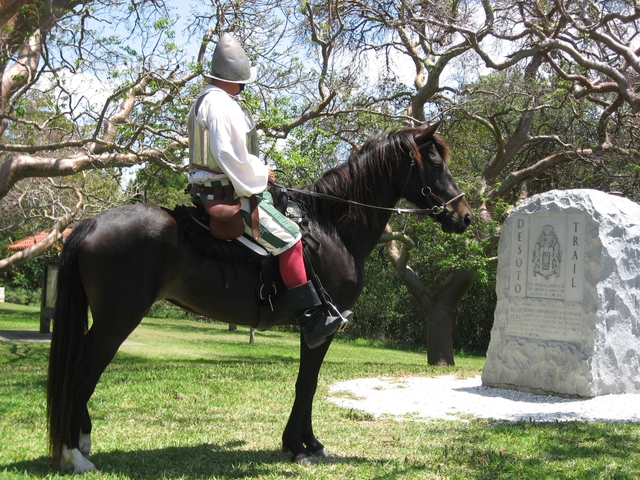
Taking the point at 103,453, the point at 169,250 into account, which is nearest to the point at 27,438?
the point at 103,453

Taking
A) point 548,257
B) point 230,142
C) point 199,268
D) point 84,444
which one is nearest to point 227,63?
point 230,142

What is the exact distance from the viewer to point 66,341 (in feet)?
14.6

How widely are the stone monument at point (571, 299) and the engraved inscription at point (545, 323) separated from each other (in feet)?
0.04

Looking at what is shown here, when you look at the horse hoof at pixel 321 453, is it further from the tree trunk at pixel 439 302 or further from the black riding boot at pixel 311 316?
the tree trunk at pixel 439 302

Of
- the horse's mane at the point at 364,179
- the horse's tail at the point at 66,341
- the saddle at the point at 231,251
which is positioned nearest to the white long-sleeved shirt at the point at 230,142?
the saddle at the point at 231,251

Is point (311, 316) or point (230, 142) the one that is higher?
point (230, 142)

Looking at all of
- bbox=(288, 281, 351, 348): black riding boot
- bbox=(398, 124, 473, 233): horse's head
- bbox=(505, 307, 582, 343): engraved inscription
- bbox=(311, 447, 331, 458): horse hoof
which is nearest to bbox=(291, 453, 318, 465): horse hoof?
bbox=(311, 447, 331, 458): horse hoof

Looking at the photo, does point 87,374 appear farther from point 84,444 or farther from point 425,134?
point 425,134

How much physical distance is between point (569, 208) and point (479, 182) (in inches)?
202

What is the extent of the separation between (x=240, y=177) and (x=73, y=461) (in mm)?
2203

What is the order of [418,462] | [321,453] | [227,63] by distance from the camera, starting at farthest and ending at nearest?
1. [321,453]
2. [418,462]
3. [227,63]

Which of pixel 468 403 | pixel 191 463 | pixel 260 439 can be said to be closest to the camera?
pixel 191 463

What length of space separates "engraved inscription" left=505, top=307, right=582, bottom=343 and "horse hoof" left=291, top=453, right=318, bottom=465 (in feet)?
17.1

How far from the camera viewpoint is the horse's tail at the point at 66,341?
4359 millimetres
